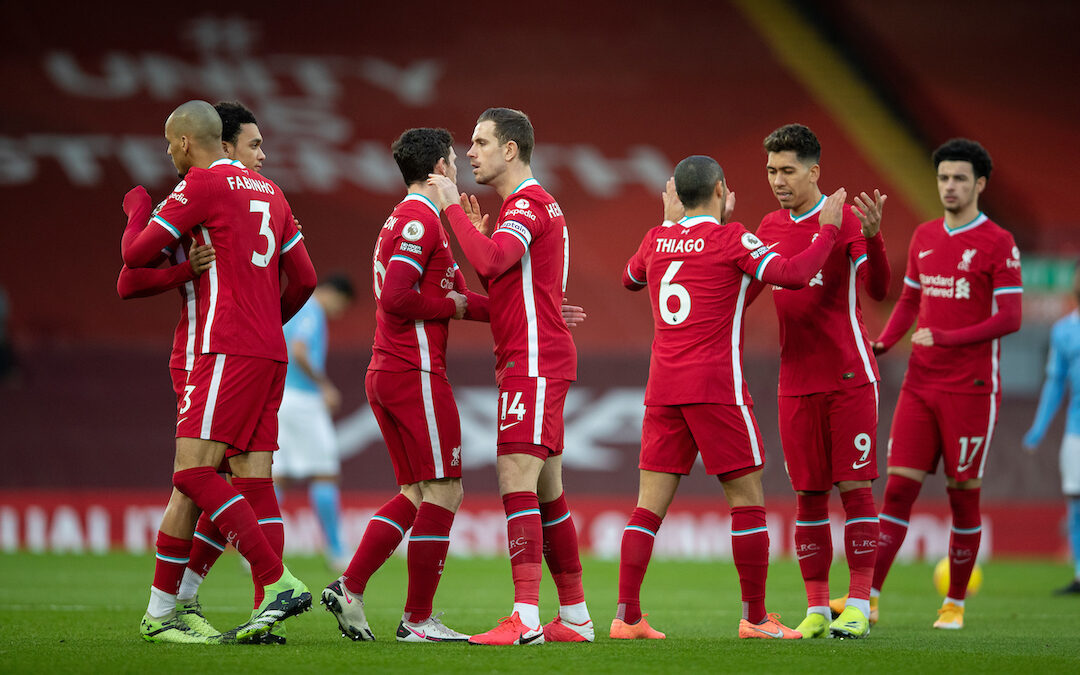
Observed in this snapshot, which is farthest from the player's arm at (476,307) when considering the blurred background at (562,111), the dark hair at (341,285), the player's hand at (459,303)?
the blurred background at (562,111)

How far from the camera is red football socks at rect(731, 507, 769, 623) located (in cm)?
570

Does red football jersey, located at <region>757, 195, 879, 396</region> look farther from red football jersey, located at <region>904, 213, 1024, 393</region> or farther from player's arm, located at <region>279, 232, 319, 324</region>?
player's arm, located at <region>279, 232, 319, 324</region>

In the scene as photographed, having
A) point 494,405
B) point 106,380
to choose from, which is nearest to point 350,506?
point 494,405

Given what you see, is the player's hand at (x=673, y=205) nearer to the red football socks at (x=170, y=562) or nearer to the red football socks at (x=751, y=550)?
the red football socks at (x=751, y=550)

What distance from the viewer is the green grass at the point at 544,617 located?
4699 mm

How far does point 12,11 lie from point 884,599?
585 inches

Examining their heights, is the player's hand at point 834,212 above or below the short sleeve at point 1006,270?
above

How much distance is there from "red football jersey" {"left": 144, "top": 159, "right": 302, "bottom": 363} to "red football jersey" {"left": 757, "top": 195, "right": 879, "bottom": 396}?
2.37m

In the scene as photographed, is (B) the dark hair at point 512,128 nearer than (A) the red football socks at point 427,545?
No

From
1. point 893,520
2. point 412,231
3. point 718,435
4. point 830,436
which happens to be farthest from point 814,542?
point 412,231

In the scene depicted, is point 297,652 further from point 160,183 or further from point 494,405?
point 160,183

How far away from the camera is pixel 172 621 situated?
17.9 ft

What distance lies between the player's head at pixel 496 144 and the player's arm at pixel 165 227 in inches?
46.4

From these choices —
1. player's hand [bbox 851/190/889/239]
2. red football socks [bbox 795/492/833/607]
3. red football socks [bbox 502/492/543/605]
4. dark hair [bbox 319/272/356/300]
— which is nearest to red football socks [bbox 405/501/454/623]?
red football socks [bbox 502/492/543/605]
